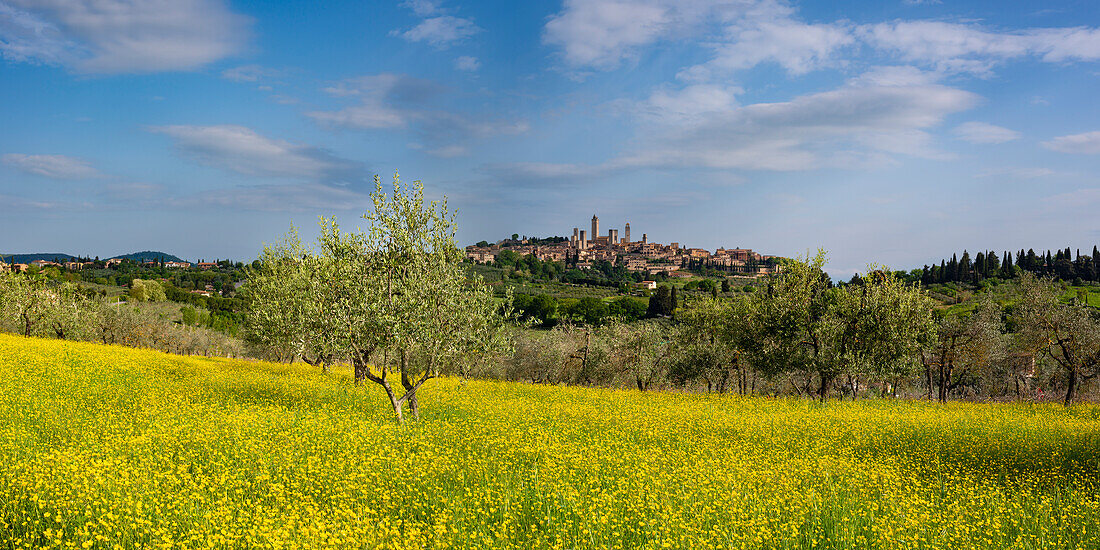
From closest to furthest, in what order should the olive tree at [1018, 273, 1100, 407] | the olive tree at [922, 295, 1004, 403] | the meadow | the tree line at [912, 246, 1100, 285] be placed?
1. the meadow
2. the olive tree at [1018, 273, 1100, 407]
3. the olive tree at [922, 295, 1004, 403]
4. the tree line at [912, 246, 1100, 285]

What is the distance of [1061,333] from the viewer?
3428 cm

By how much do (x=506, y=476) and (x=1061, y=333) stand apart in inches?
1549

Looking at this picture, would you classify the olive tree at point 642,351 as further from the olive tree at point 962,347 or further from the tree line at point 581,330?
the olive tree at point 962,347

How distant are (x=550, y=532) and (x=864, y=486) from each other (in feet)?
28.2

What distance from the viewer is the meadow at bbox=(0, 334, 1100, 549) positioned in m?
8.48

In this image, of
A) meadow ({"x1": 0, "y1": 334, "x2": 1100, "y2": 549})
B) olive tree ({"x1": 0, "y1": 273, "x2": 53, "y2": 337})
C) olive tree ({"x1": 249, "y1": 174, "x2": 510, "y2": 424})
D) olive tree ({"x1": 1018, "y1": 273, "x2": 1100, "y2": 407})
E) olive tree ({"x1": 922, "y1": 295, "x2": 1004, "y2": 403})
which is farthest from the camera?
olive tree ({"x1": 0, "y1": 273, "x2": 53, "y2": 337})

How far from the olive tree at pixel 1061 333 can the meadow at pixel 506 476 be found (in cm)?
1112

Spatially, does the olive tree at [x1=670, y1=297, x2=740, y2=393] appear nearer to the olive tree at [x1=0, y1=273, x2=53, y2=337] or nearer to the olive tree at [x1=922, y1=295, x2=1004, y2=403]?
the olive tree at [x1=922, y1=295, x2=1004, y2=403]

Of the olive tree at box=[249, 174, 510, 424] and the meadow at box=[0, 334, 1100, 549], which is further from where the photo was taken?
the olive tree at box=[249, 174, 510, 424]

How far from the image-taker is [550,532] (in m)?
9.00

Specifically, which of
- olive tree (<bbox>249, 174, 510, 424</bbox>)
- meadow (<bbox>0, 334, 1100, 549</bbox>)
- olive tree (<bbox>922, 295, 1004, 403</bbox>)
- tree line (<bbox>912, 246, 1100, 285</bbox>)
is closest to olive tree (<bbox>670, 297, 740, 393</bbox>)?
olive tree (<bbox>922, 295, 1004, 403</bbox>)

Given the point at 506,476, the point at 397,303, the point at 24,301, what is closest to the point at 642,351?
the point at 397,303

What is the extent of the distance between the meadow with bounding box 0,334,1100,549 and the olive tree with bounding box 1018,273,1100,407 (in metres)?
11.1

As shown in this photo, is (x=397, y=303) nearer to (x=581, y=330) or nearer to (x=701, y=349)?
(x=701, y=349)
